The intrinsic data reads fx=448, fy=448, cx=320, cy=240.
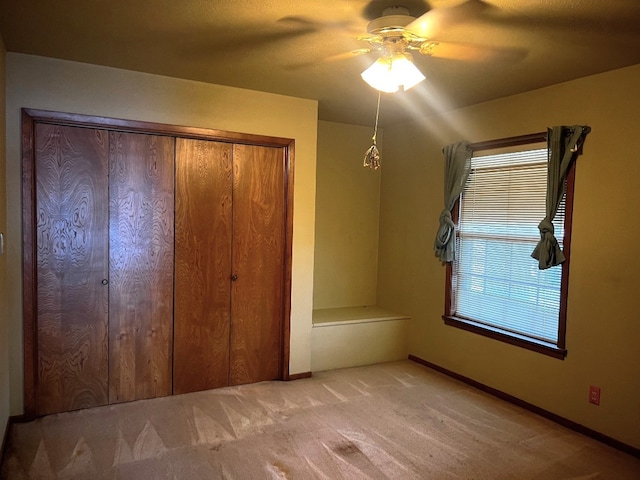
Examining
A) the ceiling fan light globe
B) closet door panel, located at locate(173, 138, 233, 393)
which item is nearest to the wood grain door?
closet door panel, located at locate(173, 138, 233, 393)

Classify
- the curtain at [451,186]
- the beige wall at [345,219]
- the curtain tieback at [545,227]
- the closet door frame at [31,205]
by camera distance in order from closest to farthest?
the closet door frame at [31,205], the curtain tieback at [545,227], the curtain at [451,186], the beige wall at [345,219]

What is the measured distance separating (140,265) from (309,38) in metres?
2.07

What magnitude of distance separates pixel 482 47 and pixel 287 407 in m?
2.81

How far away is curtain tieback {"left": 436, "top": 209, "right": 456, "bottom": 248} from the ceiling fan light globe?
6.64ft

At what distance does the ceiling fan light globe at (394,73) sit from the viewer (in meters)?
2.25

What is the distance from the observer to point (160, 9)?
2.24 m

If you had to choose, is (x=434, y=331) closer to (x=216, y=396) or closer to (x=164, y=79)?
(x=216, y=396)

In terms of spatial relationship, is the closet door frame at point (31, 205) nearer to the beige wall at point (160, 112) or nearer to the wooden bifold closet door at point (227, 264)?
the beige wall at point (160, 112)

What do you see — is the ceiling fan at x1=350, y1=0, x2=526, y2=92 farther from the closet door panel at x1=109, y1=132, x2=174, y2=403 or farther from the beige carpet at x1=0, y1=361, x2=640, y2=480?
the beige carpet at x1=0, y1=361, x2=640, y2=480

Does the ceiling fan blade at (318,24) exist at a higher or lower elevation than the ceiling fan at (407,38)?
higher

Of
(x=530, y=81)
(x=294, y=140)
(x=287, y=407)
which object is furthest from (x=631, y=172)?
(x=287, y=407)

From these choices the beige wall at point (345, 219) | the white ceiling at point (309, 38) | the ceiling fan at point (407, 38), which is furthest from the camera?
the beige wall at point (345, 219)

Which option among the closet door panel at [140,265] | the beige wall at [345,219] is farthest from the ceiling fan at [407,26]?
the beige wall at [345,219]

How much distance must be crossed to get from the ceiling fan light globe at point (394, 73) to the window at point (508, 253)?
5.43 feet
